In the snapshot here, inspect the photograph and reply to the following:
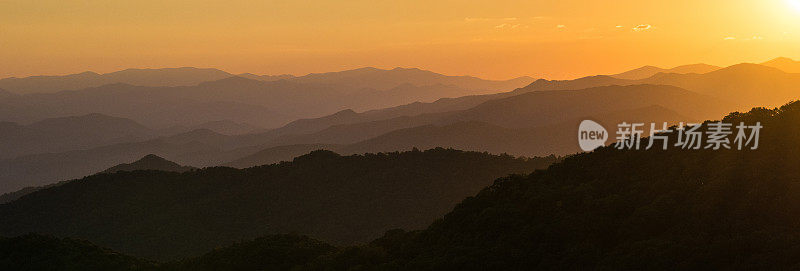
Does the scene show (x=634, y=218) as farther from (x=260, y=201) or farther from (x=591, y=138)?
(x=260, y=201)

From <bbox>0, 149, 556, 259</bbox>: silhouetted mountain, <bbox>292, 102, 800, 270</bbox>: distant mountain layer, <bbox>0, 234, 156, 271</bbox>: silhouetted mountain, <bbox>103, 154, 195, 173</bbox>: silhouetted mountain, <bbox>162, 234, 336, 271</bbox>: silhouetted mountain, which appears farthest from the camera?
<bbox>103, 154, 195, 173</bbox>: silhouetted mountain

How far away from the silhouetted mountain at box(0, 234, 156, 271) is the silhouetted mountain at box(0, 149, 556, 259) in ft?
89.6

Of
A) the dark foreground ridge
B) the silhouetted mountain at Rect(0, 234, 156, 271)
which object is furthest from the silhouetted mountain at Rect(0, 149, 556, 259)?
the dark foreground ridge

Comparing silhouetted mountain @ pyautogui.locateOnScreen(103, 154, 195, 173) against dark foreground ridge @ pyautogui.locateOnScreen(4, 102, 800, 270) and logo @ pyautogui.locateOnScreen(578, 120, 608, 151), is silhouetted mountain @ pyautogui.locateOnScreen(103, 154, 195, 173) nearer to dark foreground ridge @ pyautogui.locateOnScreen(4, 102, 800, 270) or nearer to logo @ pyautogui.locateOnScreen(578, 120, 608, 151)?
dark foreground ridge @ pyautogui.locateOnScreen(4, 102, 800, 270)

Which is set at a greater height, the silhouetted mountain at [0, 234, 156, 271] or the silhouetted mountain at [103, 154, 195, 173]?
the silhouetted mountain at [103, 154, 195, 173]

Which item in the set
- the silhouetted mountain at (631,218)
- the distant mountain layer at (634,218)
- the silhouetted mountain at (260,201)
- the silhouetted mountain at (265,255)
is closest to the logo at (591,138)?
the silhouetted mountain at (631,218)

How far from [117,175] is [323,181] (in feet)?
158

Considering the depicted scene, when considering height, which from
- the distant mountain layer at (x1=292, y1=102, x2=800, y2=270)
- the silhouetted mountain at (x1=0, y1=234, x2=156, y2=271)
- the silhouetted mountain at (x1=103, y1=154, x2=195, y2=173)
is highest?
the distant mountain layer at (x1=292, y1=102, x2=800, y2=270)

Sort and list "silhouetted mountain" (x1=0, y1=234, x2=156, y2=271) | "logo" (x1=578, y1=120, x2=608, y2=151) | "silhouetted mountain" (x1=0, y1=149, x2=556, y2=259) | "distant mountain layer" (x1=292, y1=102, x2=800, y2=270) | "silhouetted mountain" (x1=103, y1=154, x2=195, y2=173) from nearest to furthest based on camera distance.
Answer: "distant mountain layer" (x1=292, y1=102, x2=800, y2=270) < "logo" (x1=578, y1=120, x2=608, y2=151) < "silhouetted mountain" (x1=0, y1=234, x2=156, y2=271) < "silhouetted mountain" (x1=0, y1=149, x2=556, y2=259) < "silhouetted mountain" (x1=103, y1=154, x2=195, y2=173)

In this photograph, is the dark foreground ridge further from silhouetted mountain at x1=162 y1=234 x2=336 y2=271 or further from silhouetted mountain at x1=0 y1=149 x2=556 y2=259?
silhouetted mountain at x1=0 y1=149 x2=556 y2=259

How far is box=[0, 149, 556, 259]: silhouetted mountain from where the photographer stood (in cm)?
10244

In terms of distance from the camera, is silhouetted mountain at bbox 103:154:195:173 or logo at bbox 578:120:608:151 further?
silhouetted mountain at bbox 103:154:195:173

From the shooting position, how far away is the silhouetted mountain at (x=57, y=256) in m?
64.7

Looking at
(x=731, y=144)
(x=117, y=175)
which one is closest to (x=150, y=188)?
(x=117, y=175)
